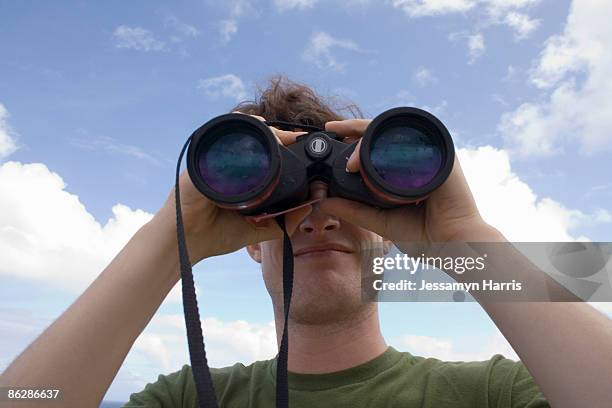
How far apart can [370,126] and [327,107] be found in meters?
0.92

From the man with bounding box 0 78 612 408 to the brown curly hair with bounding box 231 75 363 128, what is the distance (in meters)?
0.01

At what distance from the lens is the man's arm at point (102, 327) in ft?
4.15

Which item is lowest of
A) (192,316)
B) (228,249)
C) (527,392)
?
(527,392)

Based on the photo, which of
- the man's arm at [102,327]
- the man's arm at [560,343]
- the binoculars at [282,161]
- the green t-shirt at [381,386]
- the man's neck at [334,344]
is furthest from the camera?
the man's neck at [334,344]

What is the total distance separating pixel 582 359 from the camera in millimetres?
1151

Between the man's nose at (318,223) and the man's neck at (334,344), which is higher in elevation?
the man's nose at (318,223)

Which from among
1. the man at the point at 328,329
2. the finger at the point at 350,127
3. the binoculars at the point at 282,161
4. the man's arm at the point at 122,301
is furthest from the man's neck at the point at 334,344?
the finger at the point at 350,127

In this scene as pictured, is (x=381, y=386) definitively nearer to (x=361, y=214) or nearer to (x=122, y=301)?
(x=361, y=214)

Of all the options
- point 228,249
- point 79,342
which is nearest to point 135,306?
point 79,342

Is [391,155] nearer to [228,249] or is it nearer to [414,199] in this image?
[414,199]

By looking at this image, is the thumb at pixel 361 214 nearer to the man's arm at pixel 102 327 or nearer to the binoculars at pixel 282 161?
the binoculars at pixel 282 161

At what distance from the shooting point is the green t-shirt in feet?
5.06

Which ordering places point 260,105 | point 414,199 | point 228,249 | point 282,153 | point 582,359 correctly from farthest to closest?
point 260,105 < point 228,249 < point 282,153 < point 414,199 < point 582,359

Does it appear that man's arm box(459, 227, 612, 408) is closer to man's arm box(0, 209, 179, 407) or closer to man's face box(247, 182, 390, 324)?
man's face box(247, 182, 390, 324)
